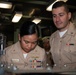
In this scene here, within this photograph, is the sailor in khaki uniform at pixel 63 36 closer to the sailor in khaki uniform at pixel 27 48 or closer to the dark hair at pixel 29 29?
the sailor in khaki uniform at pixel 27 48

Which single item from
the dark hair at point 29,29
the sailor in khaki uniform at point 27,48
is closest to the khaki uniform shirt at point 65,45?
the sailor in khaki uniform at point 27,48

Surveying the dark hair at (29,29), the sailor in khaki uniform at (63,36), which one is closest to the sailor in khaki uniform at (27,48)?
the dark hair at (29,29)

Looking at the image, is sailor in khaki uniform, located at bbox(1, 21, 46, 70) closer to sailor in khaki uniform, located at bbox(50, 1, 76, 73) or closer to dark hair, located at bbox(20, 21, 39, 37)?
dark hair, located at bbox(20, 21, 39, 37)

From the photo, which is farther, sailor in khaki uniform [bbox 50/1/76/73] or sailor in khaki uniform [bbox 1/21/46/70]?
sailor in khaki uniform [bbox 50/1/76/73]

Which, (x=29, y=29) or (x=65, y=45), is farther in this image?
(x=65, y=45)

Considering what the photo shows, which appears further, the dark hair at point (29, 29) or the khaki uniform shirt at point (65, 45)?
the khaki uniform shirt at point (65, 45)

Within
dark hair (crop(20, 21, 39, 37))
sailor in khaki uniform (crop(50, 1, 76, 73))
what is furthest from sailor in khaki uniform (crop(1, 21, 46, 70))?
sailor in khaki uniform (crop(50, 1, 76, 73))

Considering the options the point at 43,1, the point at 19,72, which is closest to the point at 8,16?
the point at 43,1

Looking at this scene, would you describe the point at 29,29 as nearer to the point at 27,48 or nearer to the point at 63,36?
the point at 27,48

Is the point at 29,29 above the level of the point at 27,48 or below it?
above

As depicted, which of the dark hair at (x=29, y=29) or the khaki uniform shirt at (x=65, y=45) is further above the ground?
the dark hair at (x=29, y=29)

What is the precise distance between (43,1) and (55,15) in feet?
7.72

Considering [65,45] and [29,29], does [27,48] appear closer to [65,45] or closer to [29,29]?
[29,29]

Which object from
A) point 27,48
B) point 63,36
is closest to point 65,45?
point 63,36
